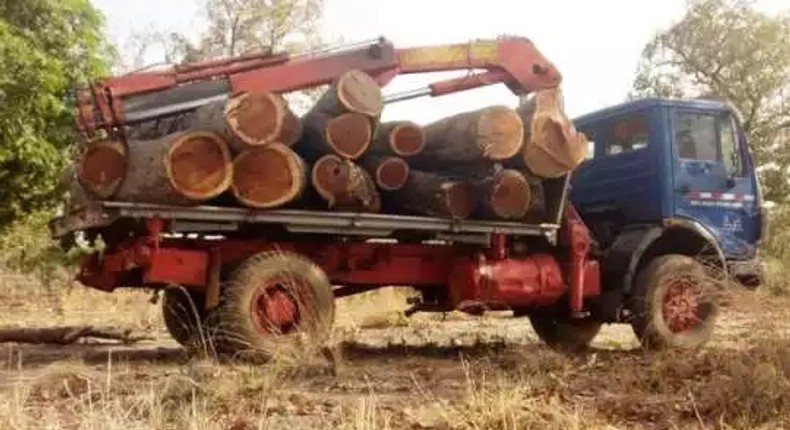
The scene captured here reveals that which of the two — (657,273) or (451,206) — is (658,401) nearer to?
(451,206)

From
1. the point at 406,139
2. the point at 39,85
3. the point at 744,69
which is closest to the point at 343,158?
the point at 406,139

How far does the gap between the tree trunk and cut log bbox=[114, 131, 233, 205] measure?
128mm

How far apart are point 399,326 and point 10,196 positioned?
756cm

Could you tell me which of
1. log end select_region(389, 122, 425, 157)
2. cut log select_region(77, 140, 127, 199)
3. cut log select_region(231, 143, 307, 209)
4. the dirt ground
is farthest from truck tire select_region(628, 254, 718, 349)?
cut log select_region(77, 140, 127, 199)

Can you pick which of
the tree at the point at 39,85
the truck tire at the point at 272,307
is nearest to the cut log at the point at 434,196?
the truck tire at the point at 272,307

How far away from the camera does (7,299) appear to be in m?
17.0

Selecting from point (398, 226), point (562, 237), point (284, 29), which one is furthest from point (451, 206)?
point (284, 29)

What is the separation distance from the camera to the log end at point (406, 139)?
877 centimetres

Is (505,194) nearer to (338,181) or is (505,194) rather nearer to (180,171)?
(338,181)

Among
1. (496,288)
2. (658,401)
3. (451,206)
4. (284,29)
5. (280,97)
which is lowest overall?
(658,401)

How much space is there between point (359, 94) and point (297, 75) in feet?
2.35

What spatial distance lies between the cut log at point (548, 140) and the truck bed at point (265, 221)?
0.59m

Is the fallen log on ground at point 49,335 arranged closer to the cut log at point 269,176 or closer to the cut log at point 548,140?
the cut log at point 269,176

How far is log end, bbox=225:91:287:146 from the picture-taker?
25.4ft
